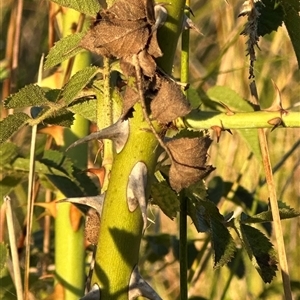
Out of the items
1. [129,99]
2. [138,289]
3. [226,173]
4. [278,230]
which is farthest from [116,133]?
[226,173]

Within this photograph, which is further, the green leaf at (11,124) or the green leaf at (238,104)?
the green leaf at (238,104)

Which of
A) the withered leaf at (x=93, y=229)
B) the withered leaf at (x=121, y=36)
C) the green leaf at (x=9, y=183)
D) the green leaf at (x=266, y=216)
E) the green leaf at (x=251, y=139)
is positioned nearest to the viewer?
the withered leaf at (x=121, y=36)

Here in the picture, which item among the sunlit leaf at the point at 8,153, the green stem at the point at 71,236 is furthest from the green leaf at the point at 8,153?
the green stem at the point at 71,236

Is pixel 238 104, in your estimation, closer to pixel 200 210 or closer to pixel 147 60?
pixel 200 210

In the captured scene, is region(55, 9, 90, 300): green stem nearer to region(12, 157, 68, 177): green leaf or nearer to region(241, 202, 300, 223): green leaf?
region(12, 157, 68, 177): green leaf

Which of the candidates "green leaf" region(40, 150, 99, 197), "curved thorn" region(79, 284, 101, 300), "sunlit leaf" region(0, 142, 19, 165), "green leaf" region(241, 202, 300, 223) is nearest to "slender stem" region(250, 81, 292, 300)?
"green leaf" region(241, 202, 300, 223)

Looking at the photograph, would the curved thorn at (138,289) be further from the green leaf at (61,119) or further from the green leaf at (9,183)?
the green leaf at (9,183)

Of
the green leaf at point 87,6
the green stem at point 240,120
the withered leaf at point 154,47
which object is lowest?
the green stem at point 240,120
